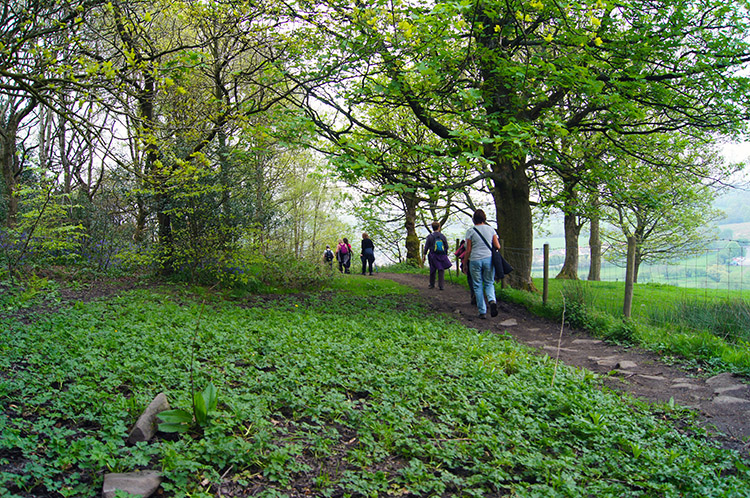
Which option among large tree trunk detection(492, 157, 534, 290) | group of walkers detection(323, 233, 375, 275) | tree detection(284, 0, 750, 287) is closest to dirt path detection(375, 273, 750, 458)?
large tree trunk detection(492, 157, 534, 290)

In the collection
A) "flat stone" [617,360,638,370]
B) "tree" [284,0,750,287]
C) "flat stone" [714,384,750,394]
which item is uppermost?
"tree" [284,0,750,287]

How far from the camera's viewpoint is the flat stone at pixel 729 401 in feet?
15.4

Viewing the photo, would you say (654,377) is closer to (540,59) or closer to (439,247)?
(540,59)

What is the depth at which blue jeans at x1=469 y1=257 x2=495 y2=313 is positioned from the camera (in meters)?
9.48

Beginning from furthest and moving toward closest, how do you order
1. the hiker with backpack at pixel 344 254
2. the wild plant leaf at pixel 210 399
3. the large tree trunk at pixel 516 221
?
the hiker with backpack at pixel 344 254 → the large tree trunk at pixel 516 221 → the wild plant leaf at pixel 210 399

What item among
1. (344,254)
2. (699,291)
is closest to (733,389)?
(699,291)

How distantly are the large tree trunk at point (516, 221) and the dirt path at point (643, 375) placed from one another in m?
2.08

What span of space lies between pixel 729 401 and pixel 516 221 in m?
7.90

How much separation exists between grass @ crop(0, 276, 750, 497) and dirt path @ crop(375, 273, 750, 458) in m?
0.34

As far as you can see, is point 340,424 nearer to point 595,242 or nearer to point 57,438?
point 57,438

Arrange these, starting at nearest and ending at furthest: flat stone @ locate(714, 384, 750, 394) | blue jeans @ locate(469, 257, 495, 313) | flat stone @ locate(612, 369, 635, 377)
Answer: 1. flat stone @ locate(714, 384, 750, 394)
2. flat stone @ locate(612, 369, 635, 377)
3. blue jeans @ locate(469, 257, 495, 313)

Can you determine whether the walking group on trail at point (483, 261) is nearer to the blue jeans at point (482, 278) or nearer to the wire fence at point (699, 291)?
the blue jeans at point (482, 278)

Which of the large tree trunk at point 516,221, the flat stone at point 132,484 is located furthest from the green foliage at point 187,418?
the large tree trunk at point 516,221

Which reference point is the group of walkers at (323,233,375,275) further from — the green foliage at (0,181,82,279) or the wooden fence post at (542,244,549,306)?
the green foliage at (0,181,82,279)
